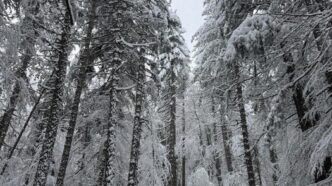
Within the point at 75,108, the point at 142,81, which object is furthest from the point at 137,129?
the point at 75,108

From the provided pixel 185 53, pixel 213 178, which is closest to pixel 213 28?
pixel 185 53

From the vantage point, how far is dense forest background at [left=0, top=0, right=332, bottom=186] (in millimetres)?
6387

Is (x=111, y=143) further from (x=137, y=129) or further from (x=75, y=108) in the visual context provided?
(x=75, y=108)

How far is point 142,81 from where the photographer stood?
11883 mm

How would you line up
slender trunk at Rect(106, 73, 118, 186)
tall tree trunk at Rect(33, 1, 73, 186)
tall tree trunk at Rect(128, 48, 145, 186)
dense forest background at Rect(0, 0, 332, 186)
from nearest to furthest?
dense forest background at Rect(0, 0, 332, 186)
tall tree trunk at Rect(33, 1, 73, 186)
slender trunk at Rect(106, 73, 118, 186)
tall tree trunk at Rect(128, 48, 145, 186)

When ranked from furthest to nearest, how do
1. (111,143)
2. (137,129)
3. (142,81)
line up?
(142,81), (137,129), (111,143)

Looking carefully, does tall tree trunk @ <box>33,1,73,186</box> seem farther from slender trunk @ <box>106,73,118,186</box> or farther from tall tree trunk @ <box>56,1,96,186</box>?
slender trunk @ <box>106,73,118,186</box>

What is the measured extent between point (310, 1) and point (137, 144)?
26.0ft

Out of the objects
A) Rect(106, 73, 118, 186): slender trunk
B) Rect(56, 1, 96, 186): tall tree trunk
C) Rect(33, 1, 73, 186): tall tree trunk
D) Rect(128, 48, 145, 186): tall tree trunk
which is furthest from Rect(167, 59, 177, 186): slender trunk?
Rect(33, 1, 73, 186): tall tree trunk

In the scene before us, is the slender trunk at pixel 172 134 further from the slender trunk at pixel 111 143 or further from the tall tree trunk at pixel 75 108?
the tall tree trunk at pixel 75 108

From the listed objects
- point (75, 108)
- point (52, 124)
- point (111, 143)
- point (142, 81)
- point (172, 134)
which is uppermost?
point (142, 81)

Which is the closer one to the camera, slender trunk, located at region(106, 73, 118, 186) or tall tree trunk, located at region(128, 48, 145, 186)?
slender trunk, located at region(106, 73, 118, 186)

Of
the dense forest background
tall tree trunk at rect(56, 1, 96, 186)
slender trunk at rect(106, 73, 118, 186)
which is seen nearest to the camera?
the dense forest background

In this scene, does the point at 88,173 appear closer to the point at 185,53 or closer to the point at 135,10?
the point at 135,10
